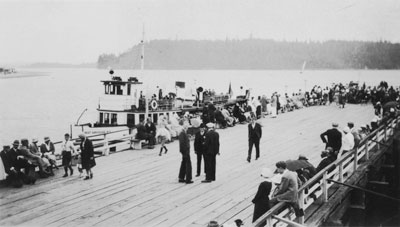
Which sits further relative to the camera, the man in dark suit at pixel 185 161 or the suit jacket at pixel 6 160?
the man in dark suit at pixel 185 161

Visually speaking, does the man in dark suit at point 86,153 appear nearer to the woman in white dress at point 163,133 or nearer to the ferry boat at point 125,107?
the woman in white dress at point 163,133

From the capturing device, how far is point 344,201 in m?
10.5

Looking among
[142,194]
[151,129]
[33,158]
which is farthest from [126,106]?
[142,194]

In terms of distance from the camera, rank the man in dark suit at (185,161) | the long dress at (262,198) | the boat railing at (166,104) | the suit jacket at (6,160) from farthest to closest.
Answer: the boat railing at (166,104) < the man in dark suit at (185,161) < the suit jacket at (6,160) < the long dress at (262,198)

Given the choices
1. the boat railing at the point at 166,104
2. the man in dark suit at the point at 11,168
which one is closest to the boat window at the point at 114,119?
the boat railing at the point at 166,104

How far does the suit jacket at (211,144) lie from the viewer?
1119 cm

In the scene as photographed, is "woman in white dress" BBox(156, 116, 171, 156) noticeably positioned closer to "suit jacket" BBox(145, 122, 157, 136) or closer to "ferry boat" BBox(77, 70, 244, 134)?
"suit jacket" BBox(145, 122, 157, 136)

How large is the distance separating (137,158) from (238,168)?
3.70 metres

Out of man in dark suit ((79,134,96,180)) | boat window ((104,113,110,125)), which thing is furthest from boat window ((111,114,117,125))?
man in dark suit ((79,134,96,180))

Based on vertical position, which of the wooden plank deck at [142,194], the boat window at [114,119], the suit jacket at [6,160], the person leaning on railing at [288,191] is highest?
the person leaning on railing at [288,191]

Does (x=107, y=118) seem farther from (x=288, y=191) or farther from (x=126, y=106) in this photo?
(x=288, y=191)

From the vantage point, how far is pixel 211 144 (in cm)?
1120

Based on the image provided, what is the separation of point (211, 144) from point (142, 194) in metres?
2.27

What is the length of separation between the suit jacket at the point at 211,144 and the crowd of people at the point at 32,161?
3.10 m
